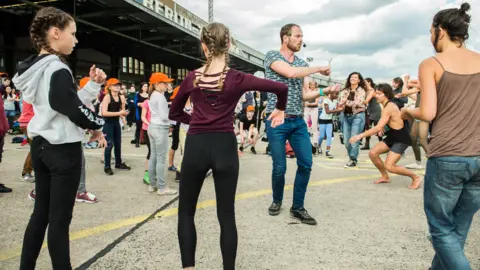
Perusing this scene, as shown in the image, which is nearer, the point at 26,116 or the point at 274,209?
the point at 274,209

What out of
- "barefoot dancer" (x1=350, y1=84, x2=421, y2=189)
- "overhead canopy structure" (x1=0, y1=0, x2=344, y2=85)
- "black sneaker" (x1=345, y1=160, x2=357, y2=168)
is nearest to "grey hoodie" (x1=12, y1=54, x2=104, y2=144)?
"barefoot dancer" (x1=350, y1=84, x2=421, y2=189)

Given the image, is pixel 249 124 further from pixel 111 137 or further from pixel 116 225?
pixel 116 225

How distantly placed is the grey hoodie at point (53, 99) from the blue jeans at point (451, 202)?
2.17 m

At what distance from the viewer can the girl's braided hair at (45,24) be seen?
7.30ft

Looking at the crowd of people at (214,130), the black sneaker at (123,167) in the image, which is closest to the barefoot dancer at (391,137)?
the crowd of people at (214,130)

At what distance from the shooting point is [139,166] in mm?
7473

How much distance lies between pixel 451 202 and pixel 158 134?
13.1 feet

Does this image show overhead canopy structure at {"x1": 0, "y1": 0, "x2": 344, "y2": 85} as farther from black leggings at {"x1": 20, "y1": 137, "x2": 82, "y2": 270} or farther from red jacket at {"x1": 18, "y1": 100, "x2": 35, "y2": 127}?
black leggings at {"x1": 20, "y1": 137, "x2": 82, "y2": 270}

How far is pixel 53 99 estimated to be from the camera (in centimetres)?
213

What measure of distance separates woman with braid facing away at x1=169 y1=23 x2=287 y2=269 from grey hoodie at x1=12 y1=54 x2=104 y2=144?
2.26 ft

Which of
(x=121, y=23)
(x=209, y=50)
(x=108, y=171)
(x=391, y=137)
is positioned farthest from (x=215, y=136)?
(x=121, y=23)

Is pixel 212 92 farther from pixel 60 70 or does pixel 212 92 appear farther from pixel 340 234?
pixel 340 234

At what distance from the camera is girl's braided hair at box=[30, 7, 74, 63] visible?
2.22 meters

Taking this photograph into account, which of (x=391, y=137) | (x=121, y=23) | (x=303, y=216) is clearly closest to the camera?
(x=303, y=216)
